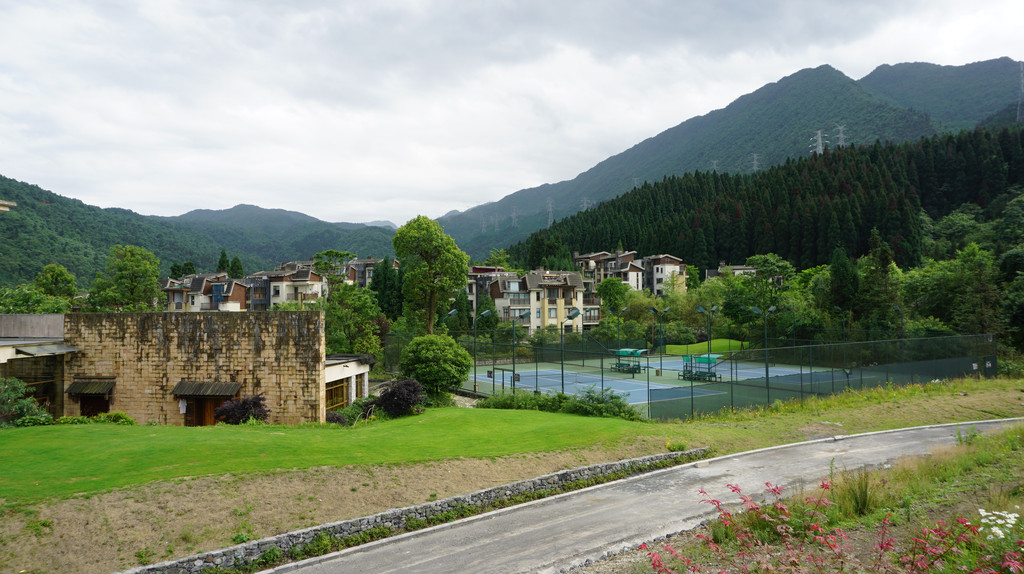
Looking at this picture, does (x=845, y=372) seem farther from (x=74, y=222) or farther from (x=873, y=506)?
(x=74, y=222)

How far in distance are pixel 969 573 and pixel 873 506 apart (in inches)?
155

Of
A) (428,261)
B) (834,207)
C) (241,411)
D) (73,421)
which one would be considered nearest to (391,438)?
(241,411)

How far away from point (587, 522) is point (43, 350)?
64.5ft

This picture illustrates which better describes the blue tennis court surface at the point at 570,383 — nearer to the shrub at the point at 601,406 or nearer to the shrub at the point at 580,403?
the shrub at the point at 580,403

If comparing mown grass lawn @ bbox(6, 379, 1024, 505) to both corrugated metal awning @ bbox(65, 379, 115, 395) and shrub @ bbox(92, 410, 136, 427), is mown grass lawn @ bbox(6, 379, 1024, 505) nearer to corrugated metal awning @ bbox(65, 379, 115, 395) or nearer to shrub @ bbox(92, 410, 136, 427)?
shrub @ bbox(92, 410, 136, 427)

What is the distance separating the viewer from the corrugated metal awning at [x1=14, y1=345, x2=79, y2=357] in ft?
59.8

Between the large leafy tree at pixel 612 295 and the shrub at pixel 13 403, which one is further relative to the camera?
the large leafy tree at pixel 612 295

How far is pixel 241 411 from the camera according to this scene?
18.3 meters

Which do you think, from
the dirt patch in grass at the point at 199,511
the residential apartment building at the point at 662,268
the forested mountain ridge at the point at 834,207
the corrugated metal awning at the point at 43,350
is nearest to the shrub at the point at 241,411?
the corrugated metal awning at the point at 43,350

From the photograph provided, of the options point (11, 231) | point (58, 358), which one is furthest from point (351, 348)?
point (11, 231)

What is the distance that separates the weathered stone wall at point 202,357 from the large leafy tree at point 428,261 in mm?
20199

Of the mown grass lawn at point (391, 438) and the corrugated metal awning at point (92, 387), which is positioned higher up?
the corrugated metal awning at point (92, 387)

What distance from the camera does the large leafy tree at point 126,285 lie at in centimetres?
4544

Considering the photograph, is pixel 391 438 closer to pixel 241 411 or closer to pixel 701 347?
pixel 241 411
